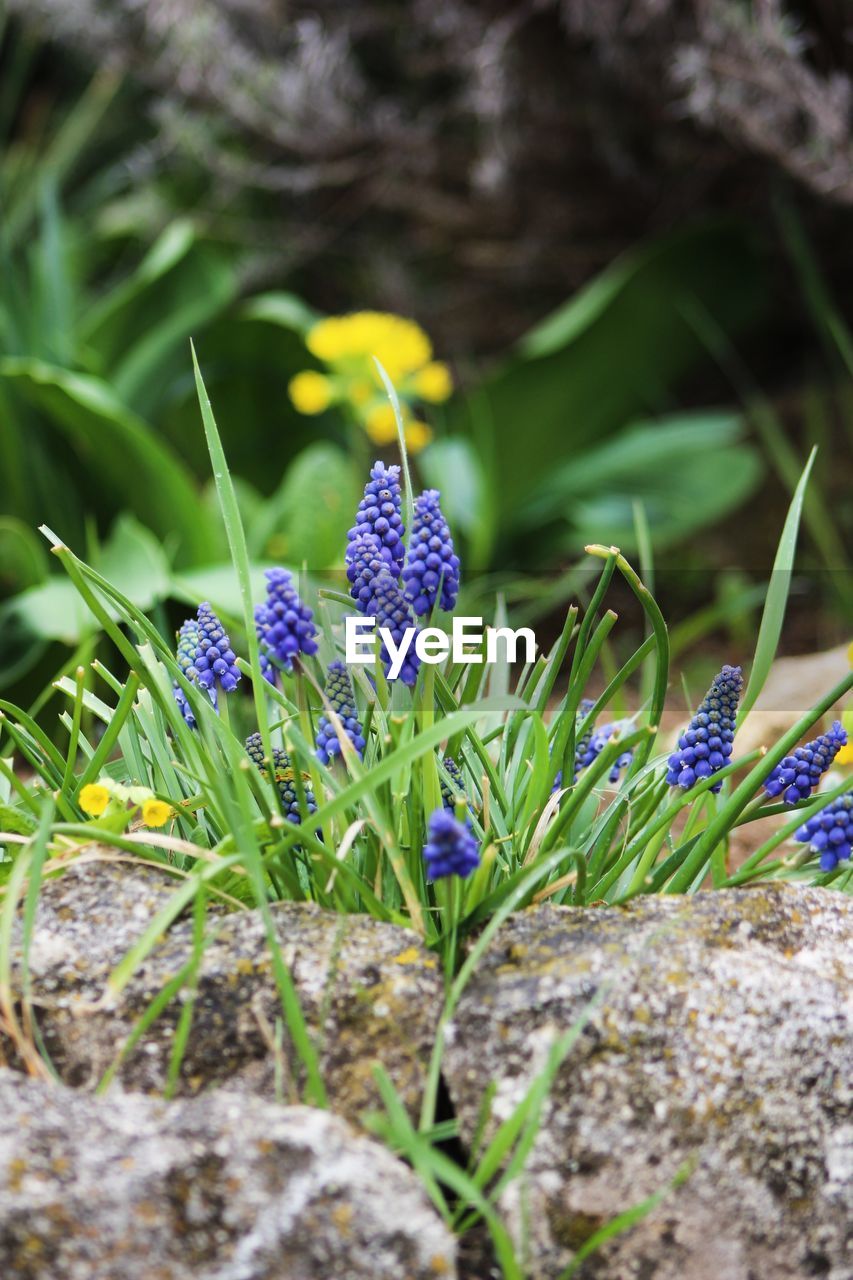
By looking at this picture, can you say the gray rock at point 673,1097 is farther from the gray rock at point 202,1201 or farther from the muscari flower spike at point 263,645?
the muscari flower spike at point 263,645

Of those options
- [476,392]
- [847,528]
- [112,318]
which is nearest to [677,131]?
[476,392]

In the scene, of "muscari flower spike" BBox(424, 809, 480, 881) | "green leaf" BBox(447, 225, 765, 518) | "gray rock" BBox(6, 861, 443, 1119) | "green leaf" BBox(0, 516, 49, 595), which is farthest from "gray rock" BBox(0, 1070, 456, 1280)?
"green leaf" BBox(447, 225, 765, 518)

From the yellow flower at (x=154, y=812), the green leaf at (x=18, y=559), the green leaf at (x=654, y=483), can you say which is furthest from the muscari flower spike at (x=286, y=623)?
the green leaf at (x=654, y=483)

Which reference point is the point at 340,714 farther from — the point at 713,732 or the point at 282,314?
the point at 282,314

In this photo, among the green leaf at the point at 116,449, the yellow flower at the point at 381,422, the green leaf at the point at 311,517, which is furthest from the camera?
the yellow flower at the point at 381,422

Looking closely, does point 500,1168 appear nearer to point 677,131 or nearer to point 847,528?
point 847,528
